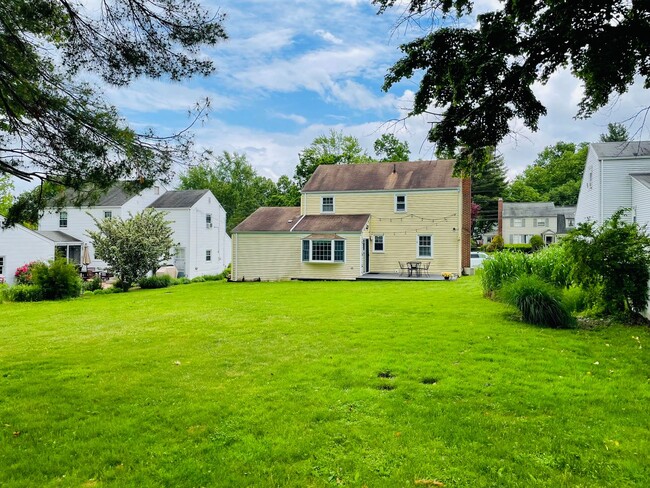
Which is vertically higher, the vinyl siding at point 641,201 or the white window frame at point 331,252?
the vinyl siding at point 641,201

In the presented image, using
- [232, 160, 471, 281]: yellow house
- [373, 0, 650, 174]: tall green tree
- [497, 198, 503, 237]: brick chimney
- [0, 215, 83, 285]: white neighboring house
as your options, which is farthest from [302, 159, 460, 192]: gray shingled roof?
[497, 198, 503, 237]: brick chimney

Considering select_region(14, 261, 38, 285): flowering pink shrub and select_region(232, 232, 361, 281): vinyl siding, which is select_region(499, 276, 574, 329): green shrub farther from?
select_region(14, 261, 38, 285): flowering pink shrub

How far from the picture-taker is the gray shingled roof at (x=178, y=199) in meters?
30.3

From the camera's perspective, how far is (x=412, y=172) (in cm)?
2483

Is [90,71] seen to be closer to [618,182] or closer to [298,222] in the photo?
[298,222]

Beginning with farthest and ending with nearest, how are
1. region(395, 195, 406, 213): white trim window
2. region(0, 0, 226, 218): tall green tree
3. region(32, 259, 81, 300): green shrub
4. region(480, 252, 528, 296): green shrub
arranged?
region(395, 195, 406, 213): white trim window → region(32, 259, 81, 300): green shrub → region(480, 252, 528, 296): green shrub → region(0, 0, 226, 218): tall green tree

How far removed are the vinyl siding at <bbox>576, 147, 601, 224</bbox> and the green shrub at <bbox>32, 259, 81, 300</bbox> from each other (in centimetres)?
2451

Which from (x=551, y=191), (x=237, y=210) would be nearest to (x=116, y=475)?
(x=237, y=210)

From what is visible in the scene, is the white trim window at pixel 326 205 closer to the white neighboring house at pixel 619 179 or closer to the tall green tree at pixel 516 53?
the white neighboring house at pixel 619 179

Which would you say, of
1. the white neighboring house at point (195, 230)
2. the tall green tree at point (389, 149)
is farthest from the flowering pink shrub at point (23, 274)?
the tall green tree at point (389, 149)

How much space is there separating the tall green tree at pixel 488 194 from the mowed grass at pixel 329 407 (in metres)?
46.2

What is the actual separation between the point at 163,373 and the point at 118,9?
5047mm

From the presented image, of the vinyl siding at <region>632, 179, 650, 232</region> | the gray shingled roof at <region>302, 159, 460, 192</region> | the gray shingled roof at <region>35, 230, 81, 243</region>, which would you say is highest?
the gray shingled roof at <region>302, 159, 460, 192</region>

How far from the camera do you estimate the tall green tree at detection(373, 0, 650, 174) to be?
5.20m
